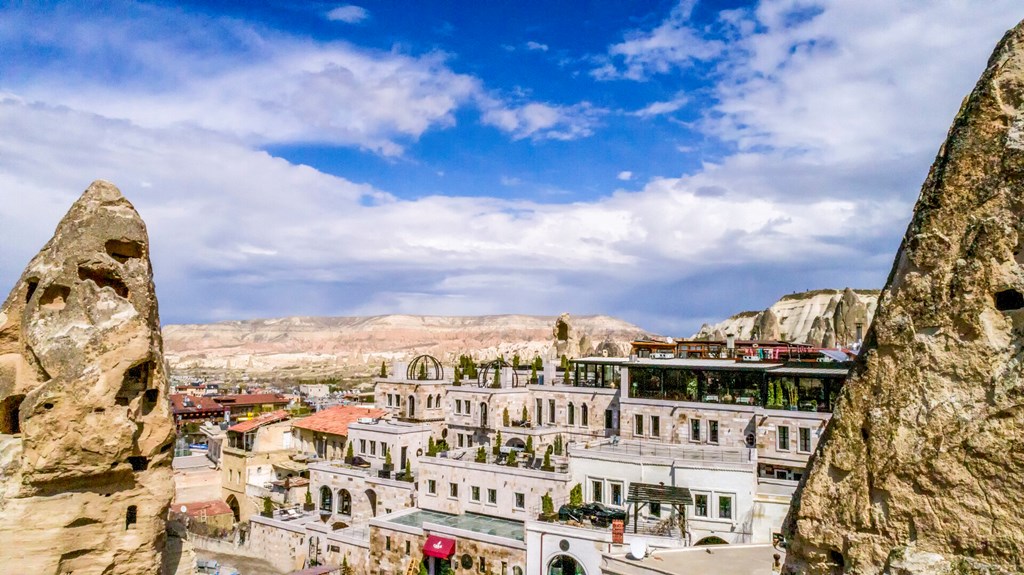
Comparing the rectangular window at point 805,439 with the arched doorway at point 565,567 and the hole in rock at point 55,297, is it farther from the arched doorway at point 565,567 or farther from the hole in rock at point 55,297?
the hole in rock at point 55,297

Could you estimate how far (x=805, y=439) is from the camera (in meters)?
39.6

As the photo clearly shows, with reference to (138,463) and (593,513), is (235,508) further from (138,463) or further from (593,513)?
(138,463)

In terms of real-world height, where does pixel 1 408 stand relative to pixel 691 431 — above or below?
above

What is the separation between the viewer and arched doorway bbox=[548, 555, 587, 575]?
34812mm

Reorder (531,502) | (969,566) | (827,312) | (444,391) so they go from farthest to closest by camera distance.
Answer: (827,312), (444,391), (531,502), (969,566)

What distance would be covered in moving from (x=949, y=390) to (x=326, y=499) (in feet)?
161

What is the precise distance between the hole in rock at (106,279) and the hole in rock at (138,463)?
521 cm

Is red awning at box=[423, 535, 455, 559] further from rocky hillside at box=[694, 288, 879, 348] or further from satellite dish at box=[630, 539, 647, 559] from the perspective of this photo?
rocky hillside at box=[694, 288, 879, 348]

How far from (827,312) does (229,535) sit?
375ft

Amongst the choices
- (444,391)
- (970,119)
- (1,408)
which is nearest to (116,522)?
(1,408)

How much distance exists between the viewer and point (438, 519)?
43.1 meters

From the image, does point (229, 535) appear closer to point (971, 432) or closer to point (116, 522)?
point (116, 522)

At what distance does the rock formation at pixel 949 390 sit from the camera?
8.39 meters

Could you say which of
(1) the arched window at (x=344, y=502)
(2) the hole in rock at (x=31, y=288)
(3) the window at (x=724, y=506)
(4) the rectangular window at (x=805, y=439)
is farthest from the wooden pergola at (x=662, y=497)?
(2) the hole in rock at (x=31, y=288)
